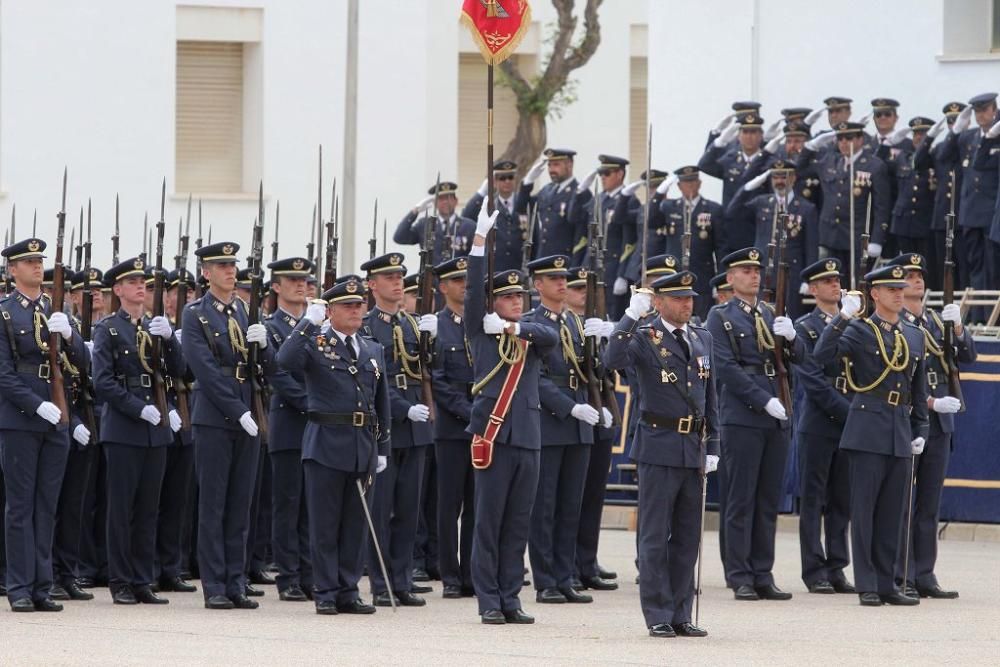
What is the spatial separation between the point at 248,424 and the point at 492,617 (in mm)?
1866

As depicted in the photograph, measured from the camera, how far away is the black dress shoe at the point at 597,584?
14062 mm

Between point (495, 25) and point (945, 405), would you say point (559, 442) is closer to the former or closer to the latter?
point (945, 405)

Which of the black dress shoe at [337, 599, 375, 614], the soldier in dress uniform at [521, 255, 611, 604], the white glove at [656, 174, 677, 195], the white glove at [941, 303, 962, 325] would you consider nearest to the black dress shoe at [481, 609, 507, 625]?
the black dress shoe at [337, 599, 375, 614]

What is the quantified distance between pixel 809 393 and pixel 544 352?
2.41 meters

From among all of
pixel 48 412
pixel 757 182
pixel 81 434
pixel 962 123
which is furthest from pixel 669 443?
pixel 757 182

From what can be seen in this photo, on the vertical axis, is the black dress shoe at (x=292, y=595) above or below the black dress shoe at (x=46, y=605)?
below

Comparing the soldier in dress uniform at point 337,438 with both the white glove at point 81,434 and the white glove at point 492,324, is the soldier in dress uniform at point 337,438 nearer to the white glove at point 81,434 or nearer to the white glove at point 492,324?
the white glove at point 492,324

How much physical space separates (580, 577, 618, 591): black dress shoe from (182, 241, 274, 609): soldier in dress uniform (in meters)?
2.34

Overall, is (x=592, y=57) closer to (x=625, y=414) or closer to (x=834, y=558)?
(x=625, y=414)

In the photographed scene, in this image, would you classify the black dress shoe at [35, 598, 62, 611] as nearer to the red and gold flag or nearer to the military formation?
the military formation

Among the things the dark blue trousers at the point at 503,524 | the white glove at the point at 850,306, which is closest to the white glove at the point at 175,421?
the dark blue trousers at the point at 503,524

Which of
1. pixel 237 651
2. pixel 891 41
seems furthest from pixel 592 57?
pixel 237 651

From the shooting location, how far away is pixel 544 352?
12.3m

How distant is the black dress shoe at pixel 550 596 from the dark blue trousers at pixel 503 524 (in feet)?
3.81
